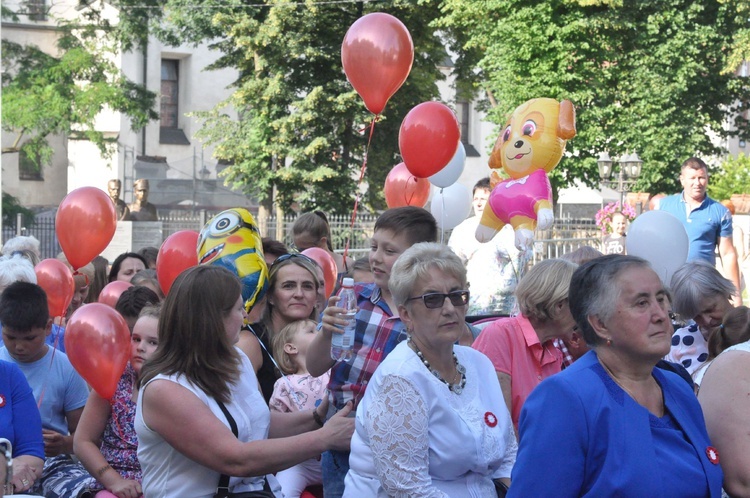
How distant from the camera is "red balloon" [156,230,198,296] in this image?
670 cm

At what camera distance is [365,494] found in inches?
139

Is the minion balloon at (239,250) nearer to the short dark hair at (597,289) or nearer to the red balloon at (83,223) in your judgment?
the red balloon at (83,223)

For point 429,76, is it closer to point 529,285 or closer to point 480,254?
point 480,254

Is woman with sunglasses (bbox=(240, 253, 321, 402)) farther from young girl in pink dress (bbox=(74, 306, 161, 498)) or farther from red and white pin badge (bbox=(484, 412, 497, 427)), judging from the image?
red and white pin badge (bbox=(484, 412, 497, 427))

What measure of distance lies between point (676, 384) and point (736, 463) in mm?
323

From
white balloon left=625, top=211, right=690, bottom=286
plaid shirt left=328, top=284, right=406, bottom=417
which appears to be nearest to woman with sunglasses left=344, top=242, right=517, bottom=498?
plaid shirt left=328, top=284, right=406, bottom=417

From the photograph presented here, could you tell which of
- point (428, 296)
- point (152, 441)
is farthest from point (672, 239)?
point (152, 441)

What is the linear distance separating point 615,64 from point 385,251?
23.4 meters

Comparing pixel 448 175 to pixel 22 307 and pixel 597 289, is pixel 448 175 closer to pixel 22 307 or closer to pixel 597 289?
pixel 22 307

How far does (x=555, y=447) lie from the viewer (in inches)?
111

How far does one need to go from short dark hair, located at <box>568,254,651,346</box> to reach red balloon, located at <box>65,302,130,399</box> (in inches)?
104

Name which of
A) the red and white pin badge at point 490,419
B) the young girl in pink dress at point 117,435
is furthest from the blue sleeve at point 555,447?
the young girl in pink dress at point 117,435

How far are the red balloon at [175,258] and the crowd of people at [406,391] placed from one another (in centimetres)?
132

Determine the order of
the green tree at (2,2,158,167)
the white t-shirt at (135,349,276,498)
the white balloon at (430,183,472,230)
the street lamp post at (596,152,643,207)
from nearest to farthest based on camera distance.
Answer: the white t-shirt at (135,349,276,498)
the white balloon at (430,183,472,230)
the street lamp post at (596,152,643,207)
the green tree at (2,2,158,167)
